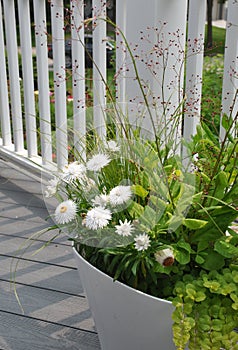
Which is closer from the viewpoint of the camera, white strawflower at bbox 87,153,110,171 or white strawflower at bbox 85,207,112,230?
white strawflower at bbox 85,207,112,230

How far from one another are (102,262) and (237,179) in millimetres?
408

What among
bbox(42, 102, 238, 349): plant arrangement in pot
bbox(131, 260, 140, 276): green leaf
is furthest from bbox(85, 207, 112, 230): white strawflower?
bbox(131, 260, 140, 276): green leaf

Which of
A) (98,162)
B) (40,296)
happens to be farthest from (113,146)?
(40,296)

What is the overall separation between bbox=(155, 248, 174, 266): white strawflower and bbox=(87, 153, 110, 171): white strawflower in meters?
0.26

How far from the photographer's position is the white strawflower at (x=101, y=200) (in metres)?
1.37

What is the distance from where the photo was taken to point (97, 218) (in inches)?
52.1

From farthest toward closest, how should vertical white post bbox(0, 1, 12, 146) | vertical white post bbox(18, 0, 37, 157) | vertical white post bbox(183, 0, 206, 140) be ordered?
vertical white post bbox(0, 1, 12, 146) < vertical white post bbox(18, 0, 37, 157) < vertical white post bbox(183, 0, 206, 140)

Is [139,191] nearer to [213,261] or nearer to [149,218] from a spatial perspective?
[149,218]

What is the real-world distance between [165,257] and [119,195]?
18 cm

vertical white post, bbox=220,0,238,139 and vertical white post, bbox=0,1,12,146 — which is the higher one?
vertical white post, bbox=220,0,238,139

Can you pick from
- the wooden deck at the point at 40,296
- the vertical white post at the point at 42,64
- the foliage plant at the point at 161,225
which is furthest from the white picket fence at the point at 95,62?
the wooden deck at the point at 40,296

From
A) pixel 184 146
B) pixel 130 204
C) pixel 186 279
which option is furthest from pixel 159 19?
pixel 186 279

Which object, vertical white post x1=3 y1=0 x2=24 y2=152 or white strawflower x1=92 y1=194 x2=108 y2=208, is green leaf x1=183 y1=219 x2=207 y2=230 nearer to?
white strawflower x1=92 y1=194 x2=108 y2=208

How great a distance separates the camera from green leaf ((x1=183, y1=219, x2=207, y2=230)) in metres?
1.35
